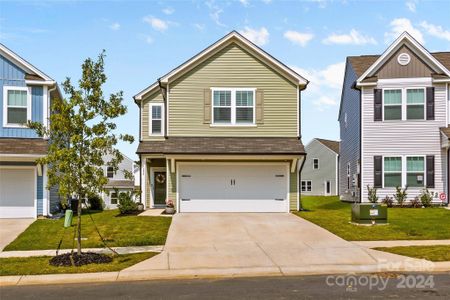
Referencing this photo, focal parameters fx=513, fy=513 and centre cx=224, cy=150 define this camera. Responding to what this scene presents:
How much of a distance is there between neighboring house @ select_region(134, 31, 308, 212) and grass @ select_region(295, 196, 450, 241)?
7.55 feet

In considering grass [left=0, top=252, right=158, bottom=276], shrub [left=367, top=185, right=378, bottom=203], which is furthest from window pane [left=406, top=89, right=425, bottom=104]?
grass [left=0, top=252, right=158, bottom=276]

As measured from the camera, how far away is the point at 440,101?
2525 centimetres

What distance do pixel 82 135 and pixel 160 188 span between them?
15.2 meters

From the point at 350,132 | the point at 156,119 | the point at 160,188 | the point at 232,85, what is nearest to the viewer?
the point at 232,85

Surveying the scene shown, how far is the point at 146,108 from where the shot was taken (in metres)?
27.9

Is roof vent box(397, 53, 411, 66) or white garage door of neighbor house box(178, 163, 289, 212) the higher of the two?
roof vent box(397, 53, 411, 66)

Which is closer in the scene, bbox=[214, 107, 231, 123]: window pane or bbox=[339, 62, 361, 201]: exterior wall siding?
bbox=[214, 107, 231, 123]: window pane

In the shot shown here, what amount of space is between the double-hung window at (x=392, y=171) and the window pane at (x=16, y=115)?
17288 mm

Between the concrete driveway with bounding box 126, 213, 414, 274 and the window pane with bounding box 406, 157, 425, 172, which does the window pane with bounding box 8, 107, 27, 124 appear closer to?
the concrete driveway with bounding box 126, 213, 414, 274

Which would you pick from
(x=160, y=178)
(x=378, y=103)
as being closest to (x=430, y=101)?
(x=378, y=103)

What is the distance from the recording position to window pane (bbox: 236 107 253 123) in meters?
23.5

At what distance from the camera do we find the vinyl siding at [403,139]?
25.2m

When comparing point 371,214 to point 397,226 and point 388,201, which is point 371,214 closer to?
point 397,226

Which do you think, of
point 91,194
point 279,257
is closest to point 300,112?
point 279,257
